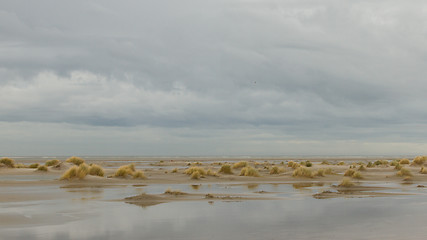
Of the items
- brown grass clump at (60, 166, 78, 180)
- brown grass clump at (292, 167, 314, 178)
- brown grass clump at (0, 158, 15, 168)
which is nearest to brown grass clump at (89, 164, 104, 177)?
brown grass clump at (60, 166, 78, 180)

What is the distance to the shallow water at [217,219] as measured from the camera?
860 cm

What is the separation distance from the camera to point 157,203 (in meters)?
13.7

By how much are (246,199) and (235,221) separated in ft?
16.4

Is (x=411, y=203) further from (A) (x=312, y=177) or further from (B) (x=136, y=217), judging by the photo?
(A) (x=312, y=177)

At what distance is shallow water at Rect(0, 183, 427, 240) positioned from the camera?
8.60 metres

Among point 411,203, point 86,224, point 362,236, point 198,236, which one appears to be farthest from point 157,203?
point 411,203

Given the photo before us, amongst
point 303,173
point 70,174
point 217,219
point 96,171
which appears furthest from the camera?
point 303,173

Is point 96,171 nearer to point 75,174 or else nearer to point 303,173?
point 75,174

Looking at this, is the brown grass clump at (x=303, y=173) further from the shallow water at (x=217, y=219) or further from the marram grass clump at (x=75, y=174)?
the marram grass clump at (x=75, y=174)

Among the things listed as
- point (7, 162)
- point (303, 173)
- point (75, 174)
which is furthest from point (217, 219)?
point (7, 162)

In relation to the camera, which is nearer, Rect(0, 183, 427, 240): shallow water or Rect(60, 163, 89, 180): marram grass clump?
Rect(0, 183, 427, 240): shallow water

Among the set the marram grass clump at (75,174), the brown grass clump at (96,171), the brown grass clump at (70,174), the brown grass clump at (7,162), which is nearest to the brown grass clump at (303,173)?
the brown grass clump at (96,171)

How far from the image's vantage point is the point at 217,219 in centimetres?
1048

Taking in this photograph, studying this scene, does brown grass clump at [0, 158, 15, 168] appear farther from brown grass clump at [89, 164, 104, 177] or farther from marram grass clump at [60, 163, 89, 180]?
marram grass clump at [60, 163, 89, 180]
